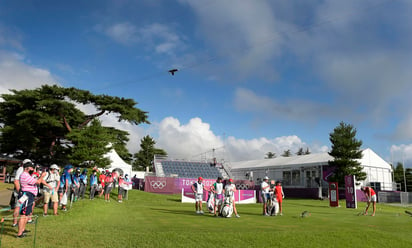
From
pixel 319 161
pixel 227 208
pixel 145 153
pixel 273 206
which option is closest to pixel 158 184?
pixel 273 206

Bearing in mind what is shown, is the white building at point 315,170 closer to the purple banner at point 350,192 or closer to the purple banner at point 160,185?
the purple banner at point 160,185

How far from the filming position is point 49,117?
35.8 metres

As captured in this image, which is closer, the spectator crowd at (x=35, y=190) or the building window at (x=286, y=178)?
the spectator crowd at (x=35, y=190)

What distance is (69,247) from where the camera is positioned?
695 centimetres

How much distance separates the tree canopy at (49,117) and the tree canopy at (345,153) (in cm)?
2435

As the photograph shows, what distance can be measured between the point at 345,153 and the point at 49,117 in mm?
34684

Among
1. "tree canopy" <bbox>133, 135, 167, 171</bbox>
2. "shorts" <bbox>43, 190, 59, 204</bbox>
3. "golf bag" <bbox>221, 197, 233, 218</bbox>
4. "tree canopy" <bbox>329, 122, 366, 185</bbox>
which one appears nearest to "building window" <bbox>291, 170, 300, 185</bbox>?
"tree canopy" <bbox>329, 122, 366, 185</bbox>

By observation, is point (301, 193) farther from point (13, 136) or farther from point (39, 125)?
point (13, 136)

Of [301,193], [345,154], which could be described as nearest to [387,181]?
[345,154]

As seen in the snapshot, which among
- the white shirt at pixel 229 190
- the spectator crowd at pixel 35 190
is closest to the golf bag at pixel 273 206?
the white shirt at pixel 229 190

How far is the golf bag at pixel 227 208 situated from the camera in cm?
1322

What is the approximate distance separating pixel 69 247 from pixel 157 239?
198cm

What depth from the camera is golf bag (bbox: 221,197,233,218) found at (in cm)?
1322

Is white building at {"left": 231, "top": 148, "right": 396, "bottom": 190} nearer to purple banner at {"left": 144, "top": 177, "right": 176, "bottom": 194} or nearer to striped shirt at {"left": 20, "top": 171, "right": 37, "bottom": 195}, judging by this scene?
purple banner at {"left": 144, "top": 177, "right": 176, "bottom": 194}
